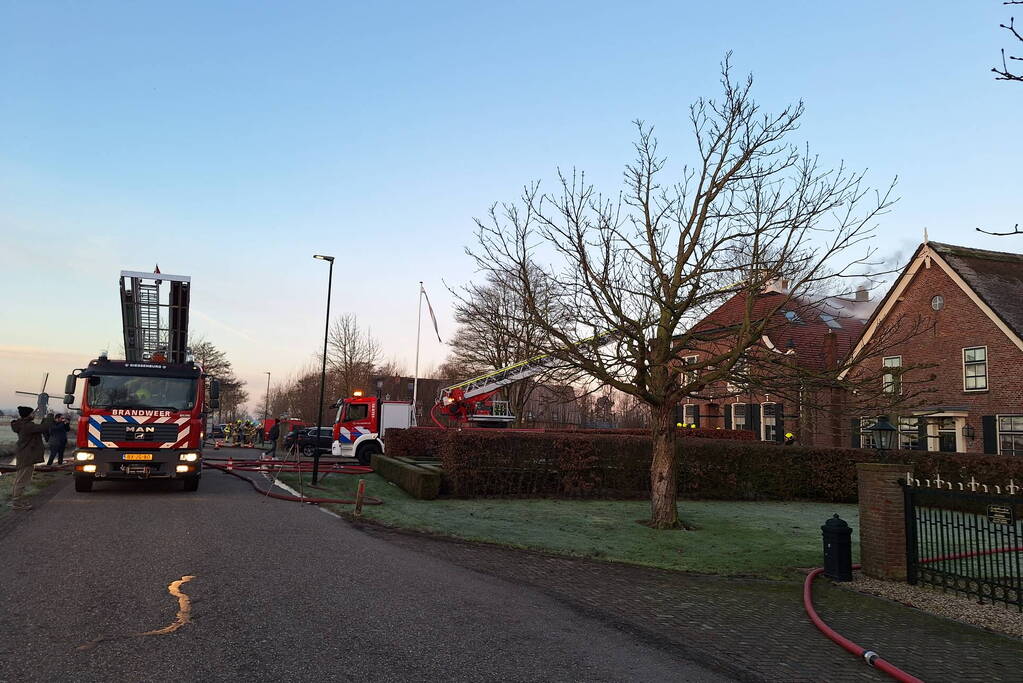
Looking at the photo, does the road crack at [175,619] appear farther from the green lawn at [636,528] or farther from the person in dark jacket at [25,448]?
the person in dark jacket at [25,448]

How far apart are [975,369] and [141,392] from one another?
92.0 ft

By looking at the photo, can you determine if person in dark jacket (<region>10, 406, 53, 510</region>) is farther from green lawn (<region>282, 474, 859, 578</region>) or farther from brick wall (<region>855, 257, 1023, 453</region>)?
brick wall (<region>855, 257, 1023, 453</region>)

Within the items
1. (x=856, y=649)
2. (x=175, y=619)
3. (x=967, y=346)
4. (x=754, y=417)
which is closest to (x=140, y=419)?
(x=175, y=619)

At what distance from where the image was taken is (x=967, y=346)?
2680cm

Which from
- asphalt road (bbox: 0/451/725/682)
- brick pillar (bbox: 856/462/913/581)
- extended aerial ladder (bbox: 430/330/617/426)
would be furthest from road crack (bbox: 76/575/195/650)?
extended aerial ladder (bbox: 430/330/617/426)

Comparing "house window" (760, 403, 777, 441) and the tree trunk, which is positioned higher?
"house window" (760, 403, 777, 441)

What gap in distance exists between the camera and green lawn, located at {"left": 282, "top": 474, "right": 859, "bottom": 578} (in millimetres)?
10797

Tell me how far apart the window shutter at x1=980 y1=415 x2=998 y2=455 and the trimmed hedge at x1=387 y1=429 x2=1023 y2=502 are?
8511 mm

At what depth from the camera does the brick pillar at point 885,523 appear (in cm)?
941

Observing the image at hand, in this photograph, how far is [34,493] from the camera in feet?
49.2

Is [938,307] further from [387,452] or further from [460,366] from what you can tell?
[460,366]

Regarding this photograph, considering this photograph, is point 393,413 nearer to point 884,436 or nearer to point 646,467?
point 646,467

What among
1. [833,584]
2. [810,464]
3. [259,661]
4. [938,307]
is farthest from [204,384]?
[938,307]

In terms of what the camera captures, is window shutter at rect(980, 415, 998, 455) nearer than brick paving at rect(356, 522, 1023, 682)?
No
